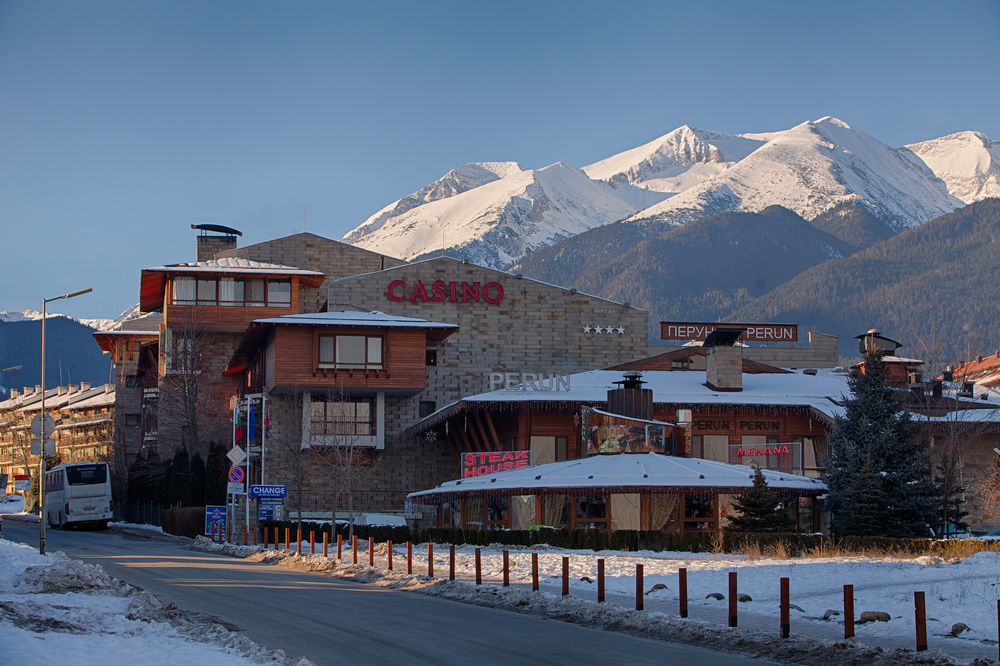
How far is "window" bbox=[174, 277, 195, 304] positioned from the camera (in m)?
75.9

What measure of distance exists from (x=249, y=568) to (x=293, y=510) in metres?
30.1

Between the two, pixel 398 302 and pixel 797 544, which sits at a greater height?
pixel 398 302

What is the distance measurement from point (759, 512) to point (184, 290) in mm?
46375

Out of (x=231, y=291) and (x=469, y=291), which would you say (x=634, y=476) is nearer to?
(x=469, y=291)

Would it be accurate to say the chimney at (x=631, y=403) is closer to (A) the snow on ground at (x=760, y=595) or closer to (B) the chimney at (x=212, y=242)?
(A) the snow on ground at (x=760, y=595)

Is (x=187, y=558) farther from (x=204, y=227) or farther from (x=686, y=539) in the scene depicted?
(x=204, y=227)

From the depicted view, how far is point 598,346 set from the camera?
7844 cm

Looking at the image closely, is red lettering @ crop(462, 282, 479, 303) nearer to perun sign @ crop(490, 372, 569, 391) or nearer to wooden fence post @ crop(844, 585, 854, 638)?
perun sign @ crop(490, 372, 569, 391)

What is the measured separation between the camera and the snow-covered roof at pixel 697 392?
57938 mm

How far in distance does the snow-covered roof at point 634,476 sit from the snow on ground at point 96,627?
22.5 meters

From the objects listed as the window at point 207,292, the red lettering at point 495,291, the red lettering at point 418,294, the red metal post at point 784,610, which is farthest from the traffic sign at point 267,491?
the window at point 207,292

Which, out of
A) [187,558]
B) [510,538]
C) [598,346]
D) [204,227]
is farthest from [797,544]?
[204,227]

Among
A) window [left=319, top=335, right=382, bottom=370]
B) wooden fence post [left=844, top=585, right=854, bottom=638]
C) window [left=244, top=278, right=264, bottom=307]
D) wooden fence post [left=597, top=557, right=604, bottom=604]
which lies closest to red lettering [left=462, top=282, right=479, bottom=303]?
window [left=319, top=335, right=382, bottom=370]

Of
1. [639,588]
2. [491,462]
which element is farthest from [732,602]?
[491,462]
